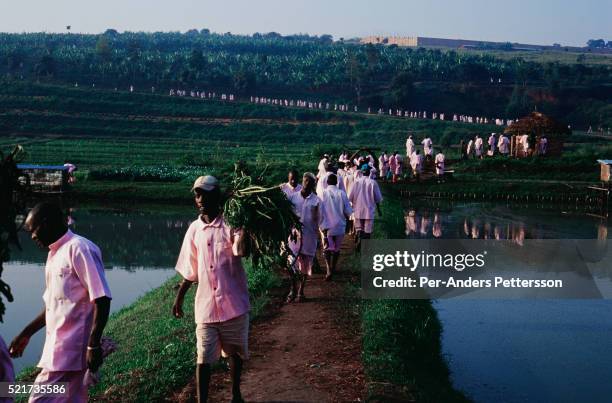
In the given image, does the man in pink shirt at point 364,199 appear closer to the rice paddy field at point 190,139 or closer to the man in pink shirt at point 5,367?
the man in pink shirt at point 5,367

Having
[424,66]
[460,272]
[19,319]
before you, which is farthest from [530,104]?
[19,319]

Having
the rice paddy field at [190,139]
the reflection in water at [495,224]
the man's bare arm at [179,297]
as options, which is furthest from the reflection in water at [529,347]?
the rice paddy field at [190,139]

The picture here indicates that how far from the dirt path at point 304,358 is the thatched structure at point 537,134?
96.9ft

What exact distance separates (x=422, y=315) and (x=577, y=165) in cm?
2624

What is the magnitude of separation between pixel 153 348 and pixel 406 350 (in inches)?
110

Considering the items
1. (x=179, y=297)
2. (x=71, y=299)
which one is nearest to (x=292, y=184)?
(x=179, y=297)

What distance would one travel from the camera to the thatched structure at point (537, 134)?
3997 centimetres

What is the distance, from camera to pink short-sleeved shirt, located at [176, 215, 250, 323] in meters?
7.11

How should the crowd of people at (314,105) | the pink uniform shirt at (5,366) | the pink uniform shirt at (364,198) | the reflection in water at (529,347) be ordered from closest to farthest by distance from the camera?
the pink uniform shirt at (5,366), the reflection in water at (529,347), the pink uniform shirt at (364,198), the crowd of people at (314,105)

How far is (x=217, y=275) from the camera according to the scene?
7145 millimetres

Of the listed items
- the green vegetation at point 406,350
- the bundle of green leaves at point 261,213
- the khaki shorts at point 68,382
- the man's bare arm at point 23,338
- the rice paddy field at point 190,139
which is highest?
the bundle of green leaves at point 261,213

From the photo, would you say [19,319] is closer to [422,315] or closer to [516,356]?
[422,315]

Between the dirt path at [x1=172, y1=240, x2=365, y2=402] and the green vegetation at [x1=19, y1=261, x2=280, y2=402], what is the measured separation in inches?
11.7

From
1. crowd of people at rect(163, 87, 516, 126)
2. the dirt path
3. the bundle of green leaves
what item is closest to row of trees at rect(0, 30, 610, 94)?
crowd of people at rect(163, 87, 516, 126)
